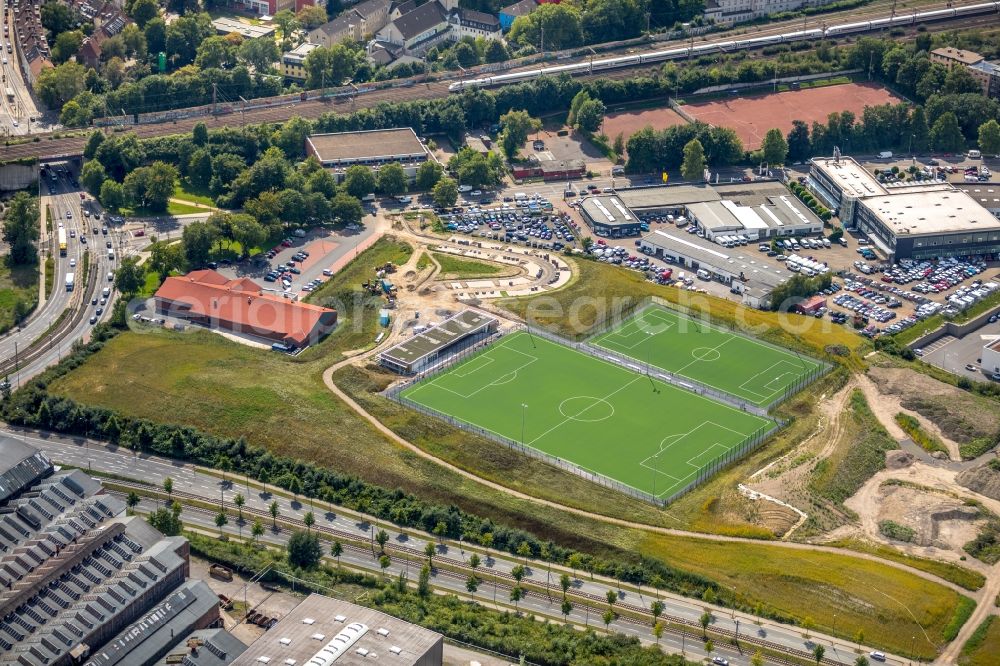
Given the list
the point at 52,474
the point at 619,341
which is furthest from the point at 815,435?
the point at 52,474

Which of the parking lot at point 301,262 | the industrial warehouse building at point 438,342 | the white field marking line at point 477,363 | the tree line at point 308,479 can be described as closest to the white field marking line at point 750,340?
the industrial warehouse building at point 438,342

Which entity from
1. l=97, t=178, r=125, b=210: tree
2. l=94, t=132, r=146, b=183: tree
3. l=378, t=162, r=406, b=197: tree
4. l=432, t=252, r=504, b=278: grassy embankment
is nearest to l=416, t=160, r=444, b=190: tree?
l=378, t=162, r=406, b=197: tree

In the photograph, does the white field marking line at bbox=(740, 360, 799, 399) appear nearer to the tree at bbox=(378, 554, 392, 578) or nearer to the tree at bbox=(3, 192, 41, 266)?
the tree at bbox=(378, 554, 392, 578)

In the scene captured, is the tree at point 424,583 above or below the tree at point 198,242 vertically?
below

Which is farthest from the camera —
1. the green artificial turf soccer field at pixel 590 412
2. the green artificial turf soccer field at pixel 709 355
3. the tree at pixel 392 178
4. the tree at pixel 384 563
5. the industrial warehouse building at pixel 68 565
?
the tree at pixel 392 178

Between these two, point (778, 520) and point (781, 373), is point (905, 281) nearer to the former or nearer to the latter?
point (781, 373)

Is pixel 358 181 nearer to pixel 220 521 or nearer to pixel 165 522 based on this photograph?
pixel 220 521

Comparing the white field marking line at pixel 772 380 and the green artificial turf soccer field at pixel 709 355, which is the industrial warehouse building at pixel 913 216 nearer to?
the green artificial turf soccer field at pixel 709 355

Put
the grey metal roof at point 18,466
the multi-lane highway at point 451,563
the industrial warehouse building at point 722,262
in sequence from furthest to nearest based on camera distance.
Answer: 1. the industrial warehouse building at point 722,262
2. the grey metal roof at point 18,466
3. the multi-lane highway at point 451,563
